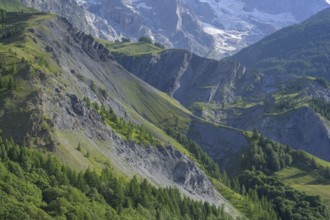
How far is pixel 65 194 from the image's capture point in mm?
116250

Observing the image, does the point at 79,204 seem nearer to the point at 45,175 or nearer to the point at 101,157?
the point at 45,175

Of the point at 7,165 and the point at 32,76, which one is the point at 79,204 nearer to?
the point at 7,165

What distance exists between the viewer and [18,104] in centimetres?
15225

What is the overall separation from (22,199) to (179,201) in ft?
200

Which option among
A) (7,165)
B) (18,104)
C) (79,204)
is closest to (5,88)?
(18,104)

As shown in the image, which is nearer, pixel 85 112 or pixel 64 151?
pixel 64 151

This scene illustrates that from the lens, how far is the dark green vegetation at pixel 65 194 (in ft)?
353

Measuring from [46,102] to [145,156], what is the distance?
166 feet

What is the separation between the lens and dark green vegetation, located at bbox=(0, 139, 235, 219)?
10762 cm

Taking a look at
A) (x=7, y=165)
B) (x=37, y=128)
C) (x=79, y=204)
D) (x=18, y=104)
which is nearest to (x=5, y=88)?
(x=18, y=104)

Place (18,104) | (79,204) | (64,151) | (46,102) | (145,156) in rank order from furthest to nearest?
(145,156) < (46,102) < (18,104) < (64,151) < (79,204)

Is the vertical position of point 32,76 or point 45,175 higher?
point 32,76

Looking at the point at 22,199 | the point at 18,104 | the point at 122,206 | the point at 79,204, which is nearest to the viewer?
the point at 22,199

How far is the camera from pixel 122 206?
132 meters
